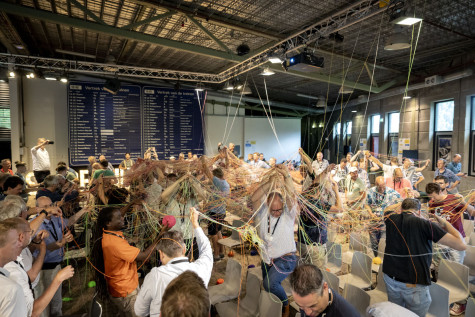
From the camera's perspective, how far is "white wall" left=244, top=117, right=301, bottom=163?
13.3 m

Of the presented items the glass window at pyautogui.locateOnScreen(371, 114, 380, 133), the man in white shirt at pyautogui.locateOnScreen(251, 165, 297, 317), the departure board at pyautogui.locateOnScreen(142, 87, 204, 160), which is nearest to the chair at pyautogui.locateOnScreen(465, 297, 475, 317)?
the man in white shirt at pyautogui.locateOnScreen(251, 165, 297, 317)

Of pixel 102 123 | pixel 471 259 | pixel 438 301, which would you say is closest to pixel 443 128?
pixel 471 259

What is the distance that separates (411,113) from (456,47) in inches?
121

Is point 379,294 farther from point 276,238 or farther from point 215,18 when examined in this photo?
point 215,18

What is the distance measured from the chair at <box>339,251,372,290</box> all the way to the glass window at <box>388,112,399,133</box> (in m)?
9.07

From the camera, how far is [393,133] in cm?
1124

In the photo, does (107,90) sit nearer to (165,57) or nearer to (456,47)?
(165,57)

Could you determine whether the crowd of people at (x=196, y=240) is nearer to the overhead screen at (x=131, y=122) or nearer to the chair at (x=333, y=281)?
the chair at (x=333, y=281)

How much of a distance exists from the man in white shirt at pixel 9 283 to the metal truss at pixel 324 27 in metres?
5.39

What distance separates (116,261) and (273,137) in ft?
39.3

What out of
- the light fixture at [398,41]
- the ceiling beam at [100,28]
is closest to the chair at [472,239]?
the light fixture at [398,41]

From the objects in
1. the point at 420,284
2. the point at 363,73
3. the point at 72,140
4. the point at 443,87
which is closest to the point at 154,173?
the point at 420,284

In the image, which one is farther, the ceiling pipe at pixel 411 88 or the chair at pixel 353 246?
the ceiling pipe at pixel 411 88

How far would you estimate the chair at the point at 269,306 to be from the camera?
2.57 metres
